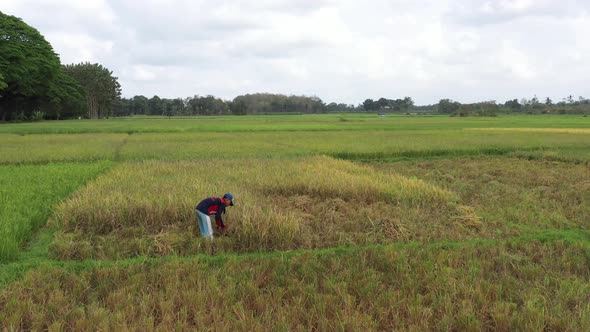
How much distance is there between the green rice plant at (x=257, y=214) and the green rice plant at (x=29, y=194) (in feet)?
1.52

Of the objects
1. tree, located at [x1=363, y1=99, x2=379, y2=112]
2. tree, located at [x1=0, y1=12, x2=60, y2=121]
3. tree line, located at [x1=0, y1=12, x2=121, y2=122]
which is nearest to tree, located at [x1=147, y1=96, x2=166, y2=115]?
tree line, located at [x1=0, y1=12, x2=121, y2=122]

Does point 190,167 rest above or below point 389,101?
below

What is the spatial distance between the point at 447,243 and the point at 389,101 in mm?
140877

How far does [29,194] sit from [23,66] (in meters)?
42.1

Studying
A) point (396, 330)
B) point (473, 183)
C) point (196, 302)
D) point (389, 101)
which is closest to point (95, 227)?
point (196, 302)

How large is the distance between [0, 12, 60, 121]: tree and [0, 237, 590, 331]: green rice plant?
42187 mm

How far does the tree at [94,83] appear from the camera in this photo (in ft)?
222

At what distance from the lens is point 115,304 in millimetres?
3816

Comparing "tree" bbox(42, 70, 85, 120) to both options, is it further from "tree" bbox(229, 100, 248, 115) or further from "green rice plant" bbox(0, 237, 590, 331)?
"green rice plant" bbox(0, 237, 590, 331)

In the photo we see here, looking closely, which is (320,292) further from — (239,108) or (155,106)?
(155,106)

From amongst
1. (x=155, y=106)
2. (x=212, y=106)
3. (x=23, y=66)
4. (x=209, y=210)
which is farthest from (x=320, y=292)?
(x=155, y=106)

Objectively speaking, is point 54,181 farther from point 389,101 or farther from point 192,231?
point 389,101

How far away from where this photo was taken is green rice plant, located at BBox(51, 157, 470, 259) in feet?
18.5

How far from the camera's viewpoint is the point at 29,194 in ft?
26.6
